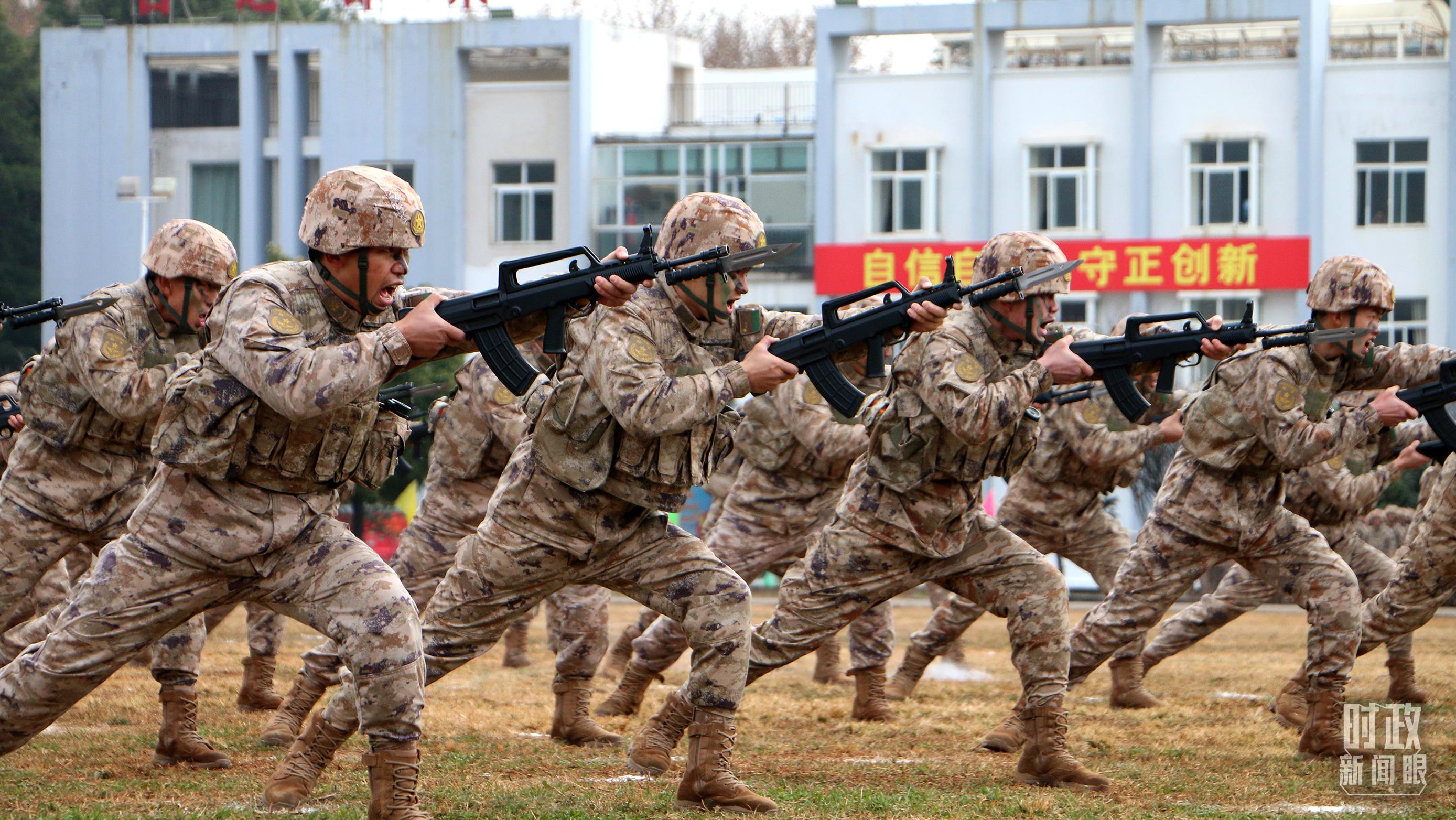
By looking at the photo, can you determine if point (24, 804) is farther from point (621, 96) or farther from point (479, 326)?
point (621, 96)

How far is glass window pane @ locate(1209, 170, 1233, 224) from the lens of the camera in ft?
107

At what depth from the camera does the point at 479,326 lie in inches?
242

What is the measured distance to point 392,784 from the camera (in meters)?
5.93

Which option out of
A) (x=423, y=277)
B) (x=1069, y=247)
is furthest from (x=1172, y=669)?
(x=423, y=277)

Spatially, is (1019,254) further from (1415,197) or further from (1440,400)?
(1415,197)

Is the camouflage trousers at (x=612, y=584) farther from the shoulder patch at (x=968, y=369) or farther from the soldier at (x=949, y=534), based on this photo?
the shoulder patch at (x=968, y=369)

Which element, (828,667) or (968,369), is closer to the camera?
(968,369)

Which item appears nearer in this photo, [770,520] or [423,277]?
[770,520]

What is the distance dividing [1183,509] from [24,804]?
5327 millimetres

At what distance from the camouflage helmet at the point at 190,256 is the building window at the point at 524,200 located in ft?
92.7

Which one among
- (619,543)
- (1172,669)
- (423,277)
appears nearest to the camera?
(619,543)

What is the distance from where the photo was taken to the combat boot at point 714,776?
669 cm

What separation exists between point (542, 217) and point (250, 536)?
31042mm

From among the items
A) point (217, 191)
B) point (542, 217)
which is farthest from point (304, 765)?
point (217, 191)
